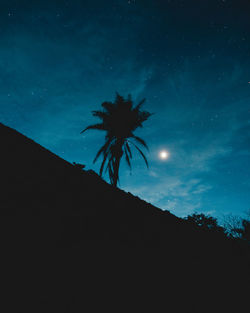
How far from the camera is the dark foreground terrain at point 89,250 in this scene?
1.78 meters

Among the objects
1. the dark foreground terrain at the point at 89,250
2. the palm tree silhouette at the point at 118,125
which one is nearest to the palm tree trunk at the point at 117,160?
the palm tree silhouette at the point at 118,125

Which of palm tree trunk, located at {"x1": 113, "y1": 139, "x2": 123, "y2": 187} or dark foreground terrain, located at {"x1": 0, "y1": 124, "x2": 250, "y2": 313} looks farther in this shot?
palm tree trunk, located at {"x1": 113, "y1": 139, "x2": 123, "y2": 187}

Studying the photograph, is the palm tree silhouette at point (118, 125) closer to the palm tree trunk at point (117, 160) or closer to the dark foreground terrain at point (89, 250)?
the palm tree trunk at point (117, 160)

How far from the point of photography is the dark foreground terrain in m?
1.78

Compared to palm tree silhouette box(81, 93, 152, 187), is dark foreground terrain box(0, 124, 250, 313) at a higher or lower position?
lower

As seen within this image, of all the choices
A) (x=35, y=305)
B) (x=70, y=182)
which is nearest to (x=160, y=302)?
(x=35, y=305)

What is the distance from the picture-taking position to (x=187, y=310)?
10.8 feet

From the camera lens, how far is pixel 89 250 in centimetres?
236

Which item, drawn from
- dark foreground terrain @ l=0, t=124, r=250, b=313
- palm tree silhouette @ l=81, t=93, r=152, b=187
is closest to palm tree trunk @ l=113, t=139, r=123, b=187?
palm tree silhouette @ l=81, t=93, r=152, b=187

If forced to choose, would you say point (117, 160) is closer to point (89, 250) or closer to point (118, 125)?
point (118, 125)

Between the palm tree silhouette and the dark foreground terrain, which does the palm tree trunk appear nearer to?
the palm tree silhouette

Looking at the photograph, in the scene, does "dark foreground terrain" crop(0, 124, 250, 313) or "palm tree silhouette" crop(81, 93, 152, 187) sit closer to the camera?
"dark foreground terrain" crop(0, 124, 250, 313)

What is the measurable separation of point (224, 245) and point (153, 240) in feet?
8.47

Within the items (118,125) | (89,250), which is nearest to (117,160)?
(118,125)
